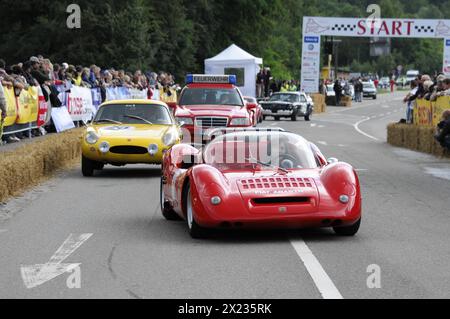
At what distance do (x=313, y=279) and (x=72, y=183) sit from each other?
9.55 m

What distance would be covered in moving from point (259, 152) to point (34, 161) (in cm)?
637

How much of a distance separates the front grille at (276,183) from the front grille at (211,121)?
1582 centimetres

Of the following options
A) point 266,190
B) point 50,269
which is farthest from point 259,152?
point 50,269

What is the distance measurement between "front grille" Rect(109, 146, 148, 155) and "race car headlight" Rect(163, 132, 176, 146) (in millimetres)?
422

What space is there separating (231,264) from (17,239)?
275 centimetres

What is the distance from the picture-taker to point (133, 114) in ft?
63.2

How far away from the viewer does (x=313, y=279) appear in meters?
7.96

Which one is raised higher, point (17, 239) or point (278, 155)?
point (278, 155)

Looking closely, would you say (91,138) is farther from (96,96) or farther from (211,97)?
(96,96)

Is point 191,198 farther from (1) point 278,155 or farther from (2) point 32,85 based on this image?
(2) point 32,85
